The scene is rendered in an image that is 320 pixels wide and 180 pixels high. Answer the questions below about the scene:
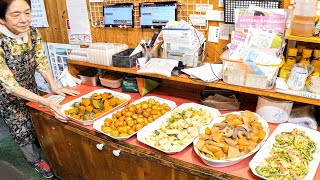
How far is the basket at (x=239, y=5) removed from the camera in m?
1.31

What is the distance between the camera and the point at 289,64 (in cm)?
130

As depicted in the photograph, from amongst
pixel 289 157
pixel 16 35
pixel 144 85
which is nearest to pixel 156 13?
pixel 144 85

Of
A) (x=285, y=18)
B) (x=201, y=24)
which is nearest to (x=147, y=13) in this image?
(x=201, y=24)

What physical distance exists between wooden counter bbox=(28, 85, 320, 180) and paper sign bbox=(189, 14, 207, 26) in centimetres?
53

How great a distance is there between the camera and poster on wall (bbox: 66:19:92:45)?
2249 millimetres

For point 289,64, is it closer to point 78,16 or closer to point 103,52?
point 103,52

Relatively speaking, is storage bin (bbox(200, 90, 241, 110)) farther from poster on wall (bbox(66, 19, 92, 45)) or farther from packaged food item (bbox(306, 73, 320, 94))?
poster on wall (bbox(66, 19, 92, 45))

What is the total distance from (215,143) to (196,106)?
44 centimetres

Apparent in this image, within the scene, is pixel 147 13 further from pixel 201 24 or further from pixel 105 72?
pixel 105 72

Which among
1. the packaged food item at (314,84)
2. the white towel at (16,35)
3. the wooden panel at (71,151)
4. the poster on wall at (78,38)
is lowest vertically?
the wooden panel at (71,151)

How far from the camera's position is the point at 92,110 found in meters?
1.61

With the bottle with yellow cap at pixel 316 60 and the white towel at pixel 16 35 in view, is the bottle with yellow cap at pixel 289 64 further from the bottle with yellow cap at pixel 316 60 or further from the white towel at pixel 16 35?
the white towel at pixel 16 35

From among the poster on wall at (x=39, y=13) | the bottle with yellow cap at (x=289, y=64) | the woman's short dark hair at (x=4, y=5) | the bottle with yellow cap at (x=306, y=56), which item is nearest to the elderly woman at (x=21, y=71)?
the woman's short dark hair at (x=4, y=5)

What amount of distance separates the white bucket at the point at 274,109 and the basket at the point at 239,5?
51cm
